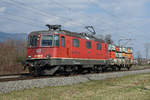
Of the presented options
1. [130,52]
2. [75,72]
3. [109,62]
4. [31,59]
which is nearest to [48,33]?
[31,59]

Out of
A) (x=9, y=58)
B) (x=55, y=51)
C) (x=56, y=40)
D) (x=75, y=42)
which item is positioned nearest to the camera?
(x=55, y=51)

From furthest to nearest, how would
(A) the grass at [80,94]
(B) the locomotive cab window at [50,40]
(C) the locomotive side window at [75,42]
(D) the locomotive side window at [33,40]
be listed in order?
(C) the locomotive side window at [75,42]
(D) the locomotive side window at [33,40]
(B) the locomotive cab window at [50,40]
(A) the grass at [80,94]

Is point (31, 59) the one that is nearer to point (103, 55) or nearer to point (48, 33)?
point (48, 33)

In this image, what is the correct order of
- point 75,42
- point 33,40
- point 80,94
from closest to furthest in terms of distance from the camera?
point 80,94, point 33,40, point 75,42

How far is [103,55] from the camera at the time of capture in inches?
856

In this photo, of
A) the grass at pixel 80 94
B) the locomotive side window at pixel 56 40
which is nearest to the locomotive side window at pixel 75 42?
the locomotive side window at pixel 56 40

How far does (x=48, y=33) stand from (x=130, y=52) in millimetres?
18893

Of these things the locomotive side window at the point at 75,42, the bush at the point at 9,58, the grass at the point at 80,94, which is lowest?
the grass at the point at 80,94

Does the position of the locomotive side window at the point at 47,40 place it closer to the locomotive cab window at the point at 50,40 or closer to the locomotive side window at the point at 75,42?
the locomotive cab window at the point at 50,40

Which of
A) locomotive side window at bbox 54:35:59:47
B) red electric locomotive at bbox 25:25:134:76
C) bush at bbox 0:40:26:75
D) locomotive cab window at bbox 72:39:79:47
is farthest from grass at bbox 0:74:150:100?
bush at bbox 0:40:26:75

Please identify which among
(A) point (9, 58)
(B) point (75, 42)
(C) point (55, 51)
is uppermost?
(B) point (75, 42)

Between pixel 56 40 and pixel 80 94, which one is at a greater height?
pixel 56 40

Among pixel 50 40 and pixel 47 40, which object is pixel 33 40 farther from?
pixel 50 40

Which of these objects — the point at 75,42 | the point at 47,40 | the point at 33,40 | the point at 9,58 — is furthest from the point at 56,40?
the point at 9,58
